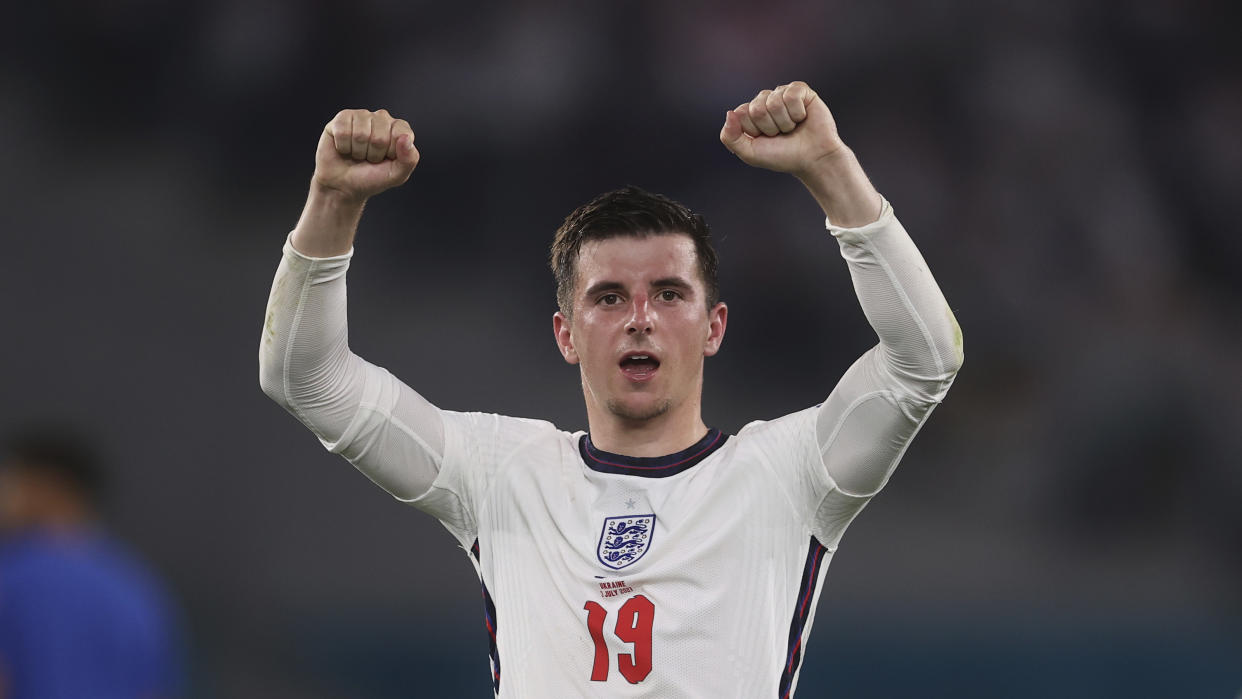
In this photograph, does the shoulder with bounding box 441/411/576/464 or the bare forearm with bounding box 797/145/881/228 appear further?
the shoulder with bounding box 441/411/576/464

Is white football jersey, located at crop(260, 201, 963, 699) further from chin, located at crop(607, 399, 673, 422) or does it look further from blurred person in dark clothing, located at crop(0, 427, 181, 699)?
blurred person in dark clothing, located at crop(0, 427, 181, 699)

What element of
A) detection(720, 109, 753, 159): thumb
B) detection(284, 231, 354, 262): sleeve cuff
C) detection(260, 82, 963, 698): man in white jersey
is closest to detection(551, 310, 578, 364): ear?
detection(260, 82, 963, 698): man in white jersey

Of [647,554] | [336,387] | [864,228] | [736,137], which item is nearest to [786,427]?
[647,554]

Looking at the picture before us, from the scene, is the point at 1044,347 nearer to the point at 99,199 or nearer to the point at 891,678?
the point at 891,678

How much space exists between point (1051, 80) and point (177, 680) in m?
6.63

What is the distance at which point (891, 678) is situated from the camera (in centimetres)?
635

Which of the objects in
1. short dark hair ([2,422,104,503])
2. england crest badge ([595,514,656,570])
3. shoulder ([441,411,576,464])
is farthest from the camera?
short dark hair ([2,422,104,503])

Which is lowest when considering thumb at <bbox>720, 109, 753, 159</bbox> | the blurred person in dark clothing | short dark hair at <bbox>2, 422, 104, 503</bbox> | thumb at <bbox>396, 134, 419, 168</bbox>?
the blurred person in dark clothing

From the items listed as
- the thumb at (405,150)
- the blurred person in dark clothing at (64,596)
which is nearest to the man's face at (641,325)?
the thumb at (405,150)

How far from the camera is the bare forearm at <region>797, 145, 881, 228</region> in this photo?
2.20 metres

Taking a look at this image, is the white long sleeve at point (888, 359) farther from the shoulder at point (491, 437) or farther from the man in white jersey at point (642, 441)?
the shoulder at point (491, 437)

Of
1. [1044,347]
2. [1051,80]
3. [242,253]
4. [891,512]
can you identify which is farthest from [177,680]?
[1051,80]

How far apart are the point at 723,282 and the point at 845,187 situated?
5.13m

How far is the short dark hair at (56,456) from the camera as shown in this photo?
10.9ft
